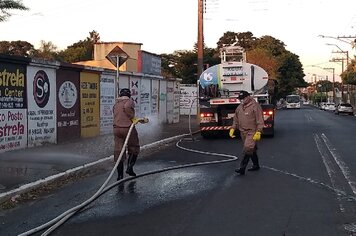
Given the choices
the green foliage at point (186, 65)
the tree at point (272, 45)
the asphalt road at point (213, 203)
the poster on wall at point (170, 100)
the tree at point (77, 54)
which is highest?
the tree at point (272, 45)

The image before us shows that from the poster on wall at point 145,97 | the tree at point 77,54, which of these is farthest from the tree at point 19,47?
the poster on wall at point 145,97

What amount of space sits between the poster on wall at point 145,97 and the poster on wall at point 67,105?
23.6 feet

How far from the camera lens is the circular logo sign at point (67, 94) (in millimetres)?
17206

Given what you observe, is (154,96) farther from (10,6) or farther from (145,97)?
(10,6)

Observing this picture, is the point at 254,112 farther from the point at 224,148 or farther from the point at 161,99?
the point at 161,99

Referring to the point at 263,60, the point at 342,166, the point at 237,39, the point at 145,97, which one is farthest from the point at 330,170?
the point at 237,39

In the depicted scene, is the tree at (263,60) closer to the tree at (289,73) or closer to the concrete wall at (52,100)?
the tree at (289,73)

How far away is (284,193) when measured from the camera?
8.86 metres

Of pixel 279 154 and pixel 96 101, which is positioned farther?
pixel 96 101

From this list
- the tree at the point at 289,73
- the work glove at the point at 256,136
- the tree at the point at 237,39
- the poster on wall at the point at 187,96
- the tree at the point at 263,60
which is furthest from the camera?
the tree at the point at 237,39

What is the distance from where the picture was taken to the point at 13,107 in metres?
14.3

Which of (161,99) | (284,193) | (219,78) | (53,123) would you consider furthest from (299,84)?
(284,193)

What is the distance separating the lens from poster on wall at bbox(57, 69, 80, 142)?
56.0 ft

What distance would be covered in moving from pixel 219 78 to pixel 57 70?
684 cm
